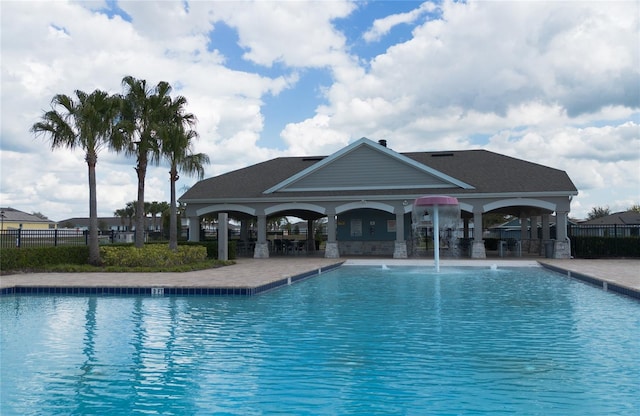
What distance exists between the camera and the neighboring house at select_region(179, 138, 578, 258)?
27328 millimetres

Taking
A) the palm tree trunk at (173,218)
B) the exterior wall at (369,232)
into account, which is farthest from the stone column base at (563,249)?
the palm tree trunk at (173,218)

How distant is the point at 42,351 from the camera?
320 inches

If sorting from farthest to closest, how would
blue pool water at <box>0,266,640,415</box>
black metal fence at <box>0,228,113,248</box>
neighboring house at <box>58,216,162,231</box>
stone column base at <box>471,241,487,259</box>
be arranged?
1. neighboring house at <box>58,216,162,231</box>
2. stone column base at <box>471,241,487,259</box>
3. black metal fence at <box>0,228,113,248</box>
4. blue pool water at <box>0,266,640,415</box>

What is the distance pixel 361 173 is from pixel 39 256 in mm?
16694

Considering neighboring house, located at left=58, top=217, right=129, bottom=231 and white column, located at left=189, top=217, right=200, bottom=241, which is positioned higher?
neighboring house, located at left=58, top=217, right=129, bottom=231

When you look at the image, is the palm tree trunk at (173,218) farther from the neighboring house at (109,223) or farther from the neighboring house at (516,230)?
the neighboring house at (109,223)

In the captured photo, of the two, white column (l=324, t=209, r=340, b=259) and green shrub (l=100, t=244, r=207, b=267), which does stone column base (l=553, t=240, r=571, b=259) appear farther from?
green shrub (l=100, t=244, r=207, b=267)

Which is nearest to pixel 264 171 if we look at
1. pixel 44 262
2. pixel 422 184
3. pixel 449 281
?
pixel 422 184

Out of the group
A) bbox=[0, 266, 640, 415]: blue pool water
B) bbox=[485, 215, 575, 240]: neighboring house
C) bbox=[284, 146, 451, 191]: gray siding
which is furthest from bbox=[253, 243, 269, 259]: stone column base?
bbox=[485, 215, 575, 240]: neighboring house

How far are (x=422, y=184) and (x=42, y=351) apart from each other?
23223mm

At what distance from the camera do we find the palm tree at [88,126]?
2027 centimetres

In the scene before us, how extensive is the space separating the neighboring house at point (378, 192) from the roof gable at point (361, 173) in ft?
0.18

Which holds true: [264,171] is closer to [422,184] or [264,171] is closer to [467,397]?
[422,184]

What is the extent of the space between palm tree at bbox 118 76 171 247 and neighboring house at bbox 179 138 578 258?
168 inches
